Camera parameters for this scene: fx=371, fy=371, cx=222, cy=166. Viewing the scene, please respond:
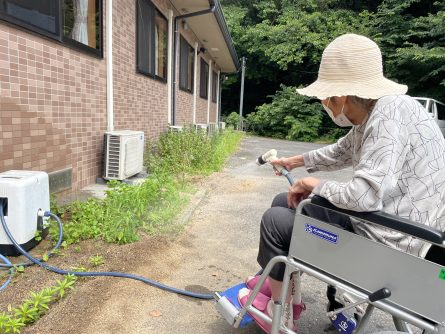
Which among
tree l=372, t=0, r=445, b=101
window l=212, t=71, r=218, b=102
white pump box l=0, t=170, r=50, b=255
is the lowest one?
white pump box l=0, t=170, r=50, b=255

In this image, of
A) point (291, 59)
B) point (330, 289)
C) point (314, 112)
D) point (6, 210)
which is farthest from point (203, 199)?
point (291, 59)

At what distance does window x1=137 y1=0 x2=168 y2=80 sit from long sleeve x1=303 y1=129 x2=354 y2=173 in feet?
16.0

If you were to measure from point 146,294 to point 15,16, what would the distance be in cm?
267

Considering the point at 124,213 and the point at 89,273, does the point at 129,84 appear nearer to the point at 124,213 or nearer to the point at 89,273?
the point at 124,213

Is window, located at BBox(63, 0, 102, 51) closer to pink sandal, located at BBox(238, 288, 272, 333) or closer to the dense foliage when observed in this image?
pink sandal, located at BBox(238, 288, 272, 333)

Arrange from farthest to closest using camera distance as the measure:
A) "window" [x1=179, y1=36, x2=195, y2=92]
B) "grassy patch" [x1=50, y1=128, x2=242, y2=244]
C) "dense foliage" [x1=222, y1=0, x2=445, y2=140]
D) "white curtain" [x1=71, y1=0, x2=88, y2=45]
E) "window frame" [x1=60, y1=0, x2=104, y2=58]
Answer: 1. "dense foliage" [x1=222, y1=0, x2=445, y2=140]
2. "window" [x1=179, y1=36, x2=195, y2=92]
3. "white curtain" [x1=71, y1=0, x2=88, y2=45]
4. "window frame" [x1=60, y1=0, x2=104, y2=58]
5. "grassy patch" [x1=50, y1=128, x2=242, y2=244]

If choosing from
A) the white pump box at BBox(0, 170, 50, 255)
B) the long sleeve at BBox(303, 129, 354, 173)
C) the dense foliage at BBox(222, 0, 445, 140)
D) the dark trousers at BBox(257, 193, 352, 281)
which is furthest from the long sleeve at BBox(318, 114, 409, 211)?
the dense foliage at BBox(222, 0, 445, 140)

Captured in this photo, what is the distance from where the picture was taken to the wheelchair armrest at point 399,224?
1.18 meters

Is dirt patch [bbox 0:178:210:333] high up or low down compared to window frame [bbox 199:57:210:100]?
down

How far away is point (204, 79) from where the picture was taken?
14984mm

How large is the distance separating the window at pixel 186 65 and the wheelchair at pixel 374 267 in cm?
873

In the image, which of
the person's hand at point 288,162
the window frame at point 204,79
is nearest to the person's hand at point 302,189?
the person's hand at point 288,162

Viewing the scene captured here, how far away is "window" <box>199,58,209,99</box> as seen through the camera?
46.2 ft

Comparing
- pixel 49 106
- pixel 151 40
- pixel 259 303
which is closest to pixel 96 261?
pixel 259 303
